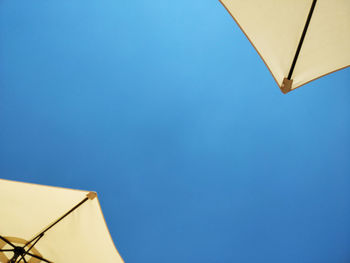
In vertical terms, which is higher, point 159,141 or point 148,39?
point 148,39

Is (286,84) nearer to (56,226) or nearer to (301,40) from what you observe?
(301,40)

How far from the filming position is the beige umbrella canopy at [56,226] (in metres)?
2.18

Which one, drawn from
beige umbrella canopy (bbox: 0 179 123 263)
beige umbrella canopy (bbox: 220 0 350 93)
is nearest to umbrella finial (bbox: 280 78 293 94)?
beige umbrella canopy (bbox: 220 0 350 93)

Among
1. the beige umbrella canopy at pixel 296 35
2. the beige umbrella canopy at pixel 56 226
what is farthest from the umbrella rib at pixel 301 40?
→ the beige umbrella canopy at pixel 56 226

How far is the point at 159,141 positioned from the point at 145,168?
0.44 m

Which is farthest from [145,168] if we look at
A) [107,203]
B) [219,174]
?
[219,174]

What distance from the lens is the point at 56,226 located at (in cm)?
231

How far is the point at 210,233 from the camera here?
4.16 metres

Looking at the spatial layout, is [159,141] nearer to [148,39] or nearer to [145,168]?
[145,168]

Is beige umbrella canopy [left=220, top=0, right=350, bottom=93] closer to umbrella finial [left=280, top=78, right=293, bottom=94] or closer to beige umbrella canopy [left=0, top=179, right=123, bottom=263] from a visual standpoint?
umbrella finial [left=280, top=78, right=293, bottom=94]

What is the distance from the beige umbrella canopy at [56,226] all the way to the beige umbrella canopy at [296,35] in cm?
176

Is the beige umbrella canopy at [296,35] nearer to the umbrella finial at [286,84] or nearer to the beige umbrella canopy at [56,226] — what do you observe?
the umbrella finial at [286,84]

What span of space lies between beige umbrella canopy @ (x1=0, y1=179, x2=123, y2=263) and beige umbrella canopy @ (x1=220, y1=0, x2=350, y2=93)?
5.79 ft

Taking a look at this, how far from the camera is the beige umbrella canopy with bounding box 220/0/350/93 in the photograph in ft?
6.29
